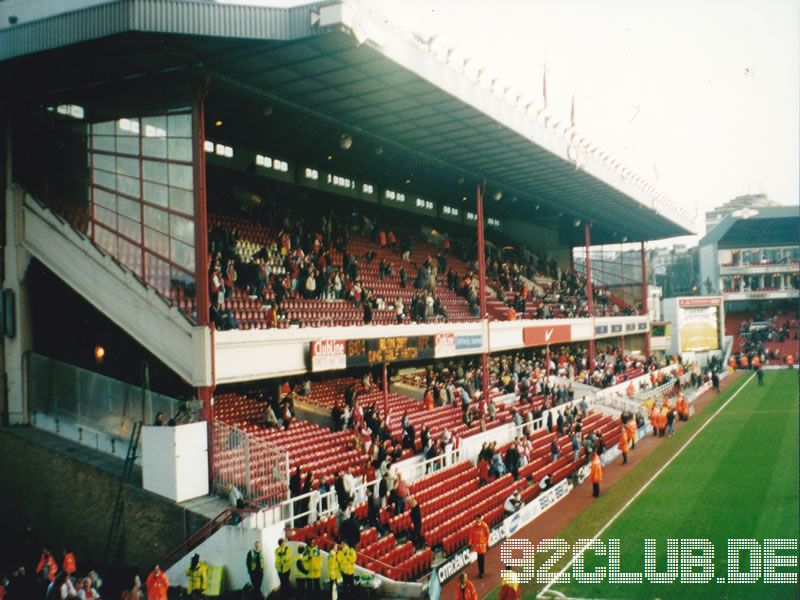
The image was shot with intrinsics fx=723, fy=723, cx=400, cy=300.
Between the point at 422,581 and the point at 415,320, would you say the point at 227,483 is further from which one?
the point at 415,320

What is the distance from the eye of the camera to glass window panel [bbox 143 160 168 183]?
58.8ft

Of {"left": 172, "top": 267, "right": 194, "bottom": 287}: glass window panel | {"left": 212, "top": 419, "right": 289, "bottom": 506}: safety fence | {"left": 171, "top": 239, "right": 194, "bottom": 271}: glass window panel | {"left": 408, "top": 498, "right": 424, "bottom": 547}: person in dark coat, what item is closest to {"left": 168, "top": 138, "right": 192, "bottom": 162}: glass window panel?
{"left": 171, "top": 239, "right": 194, "bottom": 271}: glass window panel

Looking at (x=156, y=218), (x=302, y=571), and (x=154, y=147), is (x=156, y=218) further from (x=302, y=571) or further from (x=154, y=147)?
(x=302, y=571)

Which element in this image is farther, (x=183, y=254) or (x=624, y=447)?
(x=624, y=447)

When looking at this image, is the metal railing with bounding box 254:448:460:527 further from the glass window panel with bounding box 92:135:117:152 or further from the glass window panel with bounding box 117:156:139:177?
the glass window panel with bounding box 92:135:117:152

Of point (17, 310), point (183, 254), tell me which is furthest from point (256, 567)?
point (17, 310)

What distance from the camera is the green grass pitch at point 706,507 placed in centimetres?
1549

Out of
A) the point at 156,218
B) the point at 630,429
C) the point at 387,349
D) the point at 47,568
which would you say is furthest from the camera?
the point at 630,429

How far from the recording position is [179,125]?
56.9 ft

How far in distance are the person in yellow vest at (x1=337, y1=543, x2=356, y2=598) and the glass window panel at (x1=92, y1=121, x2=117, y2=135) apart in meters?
11.6

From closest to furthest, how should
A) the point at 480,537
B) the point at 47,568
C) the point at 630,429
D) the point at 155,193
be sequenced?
the point at 47,568 → the point at 480,537 → the point at 155,193 → the point at 630,429

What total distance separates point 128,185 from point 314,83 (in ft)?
18.0

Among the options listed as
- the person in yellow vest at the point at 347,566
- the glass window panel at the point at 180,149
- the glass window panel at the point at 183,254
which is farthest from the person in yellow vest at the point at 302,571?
the glass window panel at the point at 180,149

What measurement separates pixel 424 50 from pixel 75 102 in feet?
29.7
